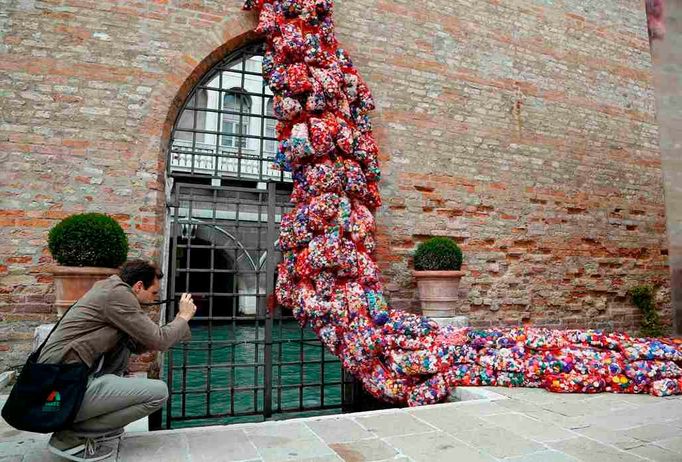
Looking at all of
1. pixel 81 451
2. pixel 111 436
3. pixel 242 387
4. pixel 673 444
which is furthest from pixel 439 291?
pixel 81 451

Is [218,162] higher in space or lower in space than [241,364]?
higher

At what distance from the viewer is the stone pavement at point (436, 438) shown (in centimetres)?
242

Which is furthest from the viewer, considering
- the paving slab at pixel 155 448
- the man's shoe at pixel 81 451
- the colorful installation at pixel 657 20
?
the paving slab at pixel 155 448

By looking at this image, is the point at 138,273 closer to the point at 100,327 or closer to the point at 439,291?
the point at 100,327

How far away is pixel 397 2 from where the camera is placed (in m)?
6.28

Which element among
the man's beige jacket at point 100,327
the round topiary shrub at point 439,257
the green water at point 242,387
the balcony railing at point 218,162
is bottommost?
the green water at point 242,387

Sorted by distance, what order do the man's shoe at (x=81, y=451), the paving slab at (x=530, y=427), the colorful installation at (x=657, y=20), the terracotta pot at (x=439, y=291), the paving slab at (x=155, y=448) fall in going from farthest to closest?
the terracotta pot at (x=439, y=291), the paving slab at (x=530, y=427), the paving slab at (x=155, y=448), the man's shoe at (x=81, y=451), the colorful installation at (x=657, y=20)

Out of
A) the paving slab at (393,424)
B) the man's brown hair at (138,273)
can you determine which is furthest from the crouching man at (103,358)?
the paving slab at (393,424)

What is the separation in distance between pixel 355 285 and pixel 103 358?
2.65 m

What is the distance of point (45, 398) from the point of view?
2156mm

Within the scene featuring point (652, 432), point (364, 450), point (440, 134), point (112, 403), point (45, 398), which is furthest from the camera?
point (440, 134)

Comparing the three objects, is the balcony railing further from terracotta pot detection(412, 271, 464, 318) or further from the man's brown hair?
the man's brown hair

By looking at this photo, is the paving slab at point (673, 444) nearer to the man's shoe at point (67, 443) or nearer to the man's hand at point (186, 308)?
the man's hand at point (186, 308)

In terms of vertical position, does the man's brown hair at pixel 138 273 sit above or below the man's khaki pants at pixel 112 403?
above
